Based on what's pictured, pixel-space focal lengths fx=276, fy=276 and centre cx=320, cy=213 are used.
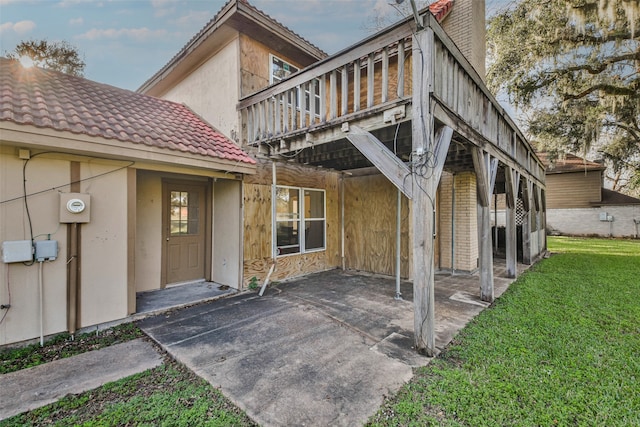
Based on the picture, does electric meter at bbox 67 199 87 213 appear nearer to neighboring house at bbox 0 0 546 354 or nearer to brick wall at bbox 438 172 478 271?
neighboring house at bbox 0 0 546 354

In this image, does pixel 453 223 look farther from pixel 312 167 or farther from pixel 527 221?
pixel 312 167

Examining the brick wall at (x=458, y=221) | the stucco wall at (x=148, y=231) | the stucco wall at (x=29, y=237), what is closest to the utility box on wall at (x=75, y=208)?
the stucco wall at (x=29, y=237)

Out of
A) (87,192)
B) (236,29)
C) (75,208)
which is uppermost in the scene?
(236,29)

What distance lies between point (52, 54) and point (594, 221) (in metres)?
29.7

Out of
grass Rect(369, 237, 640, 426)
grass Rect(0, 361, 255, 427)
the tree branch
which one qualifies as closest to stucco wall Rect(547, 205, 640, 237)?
the tree branch

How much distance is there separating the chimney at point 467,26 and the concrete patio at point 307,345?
6.00 m

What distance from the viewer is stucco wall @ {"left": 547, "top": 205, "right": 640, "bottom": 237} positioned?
1555 cm

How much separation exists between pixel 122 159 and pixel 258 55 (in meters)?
3.96

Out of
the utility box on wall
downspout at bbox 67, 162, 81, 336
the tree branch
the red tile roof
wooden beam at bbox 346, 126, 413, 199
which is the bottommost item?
downspout at bbox 67, 162, 81, 336

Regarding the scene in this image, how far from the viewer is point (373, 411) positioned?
228 cm

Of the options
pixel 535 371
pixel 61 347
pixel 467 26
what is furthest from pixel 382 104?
pixel 467 26

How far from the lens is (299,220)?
6.93 meters

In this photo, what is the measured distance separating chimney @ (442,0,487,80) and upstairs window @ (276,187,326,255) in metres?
5.34

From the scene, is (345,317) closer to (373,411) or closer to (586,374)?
(373,411)
